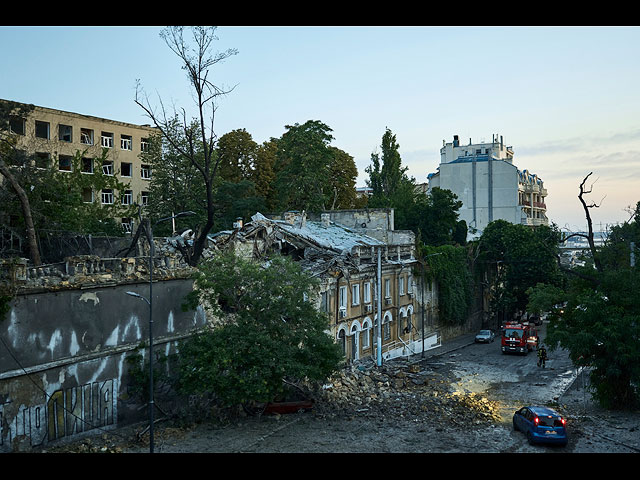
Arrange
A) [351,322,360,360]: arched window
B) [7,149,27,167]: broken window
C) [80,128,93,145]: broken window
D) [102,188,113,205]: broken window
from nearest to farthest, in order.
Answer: [7,149,27,167]: broken window → [351,322,360,360]: arched window → [80,128,93,145]: broken window → [102,188,113,205]: broken window

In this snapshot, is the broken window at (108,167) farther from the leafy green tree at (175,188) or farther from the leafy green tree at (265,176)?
the leafy green tree at (265,176)

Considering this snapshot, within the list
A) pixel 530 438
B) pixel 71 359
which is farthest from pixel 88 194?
pixel 530 438

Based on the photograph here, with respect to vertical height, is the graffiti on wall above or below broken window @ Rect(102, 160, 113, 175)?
below

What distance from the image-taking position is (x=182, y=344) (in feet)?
90.2

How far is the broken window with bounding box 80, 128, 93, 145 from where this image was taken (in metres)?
57.2

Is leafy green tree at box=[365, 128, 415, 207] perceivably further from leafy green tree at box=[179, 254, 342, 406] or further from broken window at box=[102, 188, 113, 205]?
leafy green tree at box=[179, 254, 342, 406]

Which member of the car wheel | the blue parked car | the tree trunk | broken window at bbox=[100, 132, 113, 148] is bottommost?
the car wheel

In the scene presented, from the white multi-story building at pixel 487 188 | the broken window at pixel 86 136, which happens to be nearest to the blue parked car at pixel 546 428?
the broken window at pixel 86 136

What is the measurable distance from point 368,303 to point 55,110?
35205 millimetres

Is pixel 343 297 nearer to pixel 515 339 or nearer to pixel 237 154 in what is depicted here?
pixel 515 339

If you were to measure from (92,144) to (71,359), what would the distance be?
38.6m

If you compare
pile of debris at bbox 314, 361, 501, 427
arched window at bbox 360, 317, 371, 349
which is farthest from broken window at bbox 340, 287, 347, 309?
pile of debris at bbox 314, 361, 501, 427

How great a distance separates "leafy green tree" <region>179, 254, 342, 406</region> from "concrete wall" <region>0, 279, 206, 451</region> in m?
2.52

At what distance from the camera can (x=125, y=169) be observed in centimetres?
6209
